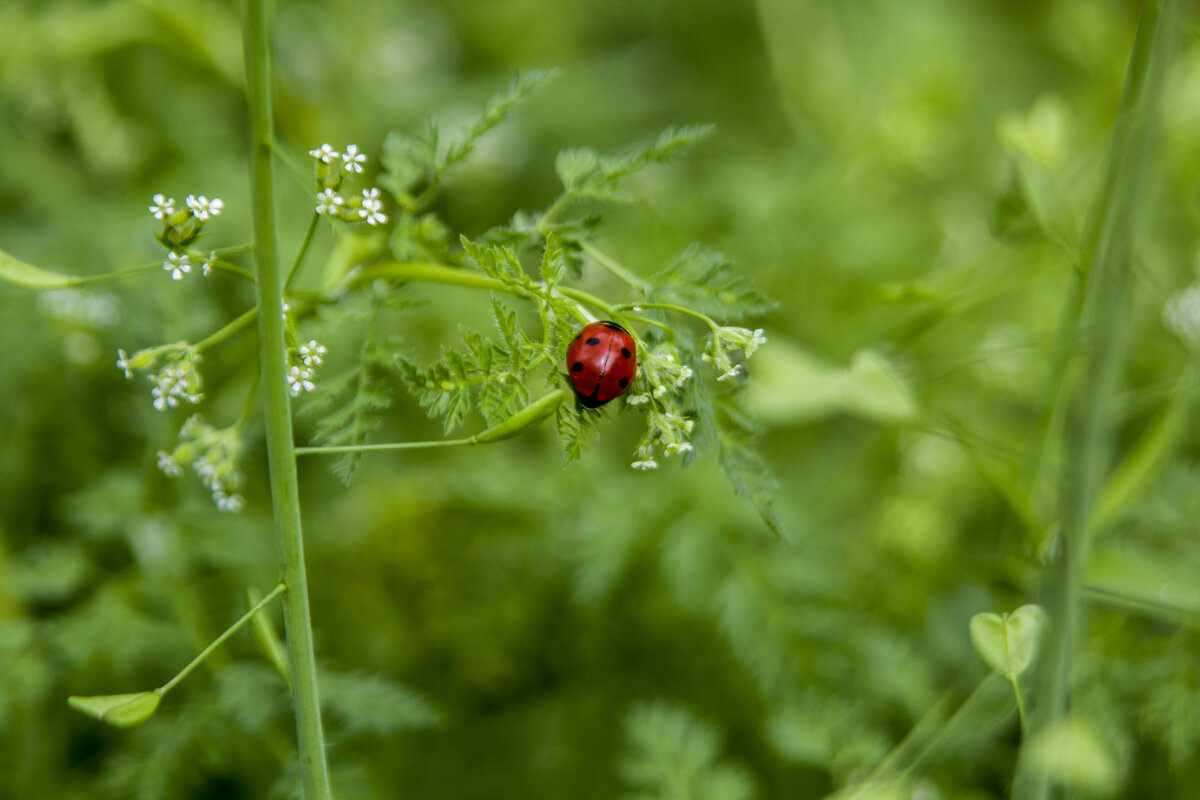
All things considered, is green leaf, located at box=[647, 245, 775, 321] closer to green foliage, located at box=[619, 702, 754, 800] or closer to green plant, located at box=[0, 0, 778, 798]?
green plant, located at box=[0, 0, 778, 798]

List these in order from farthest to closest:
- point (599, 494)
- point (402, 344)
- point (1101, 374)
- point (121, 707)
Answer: point (599, 494), point (1101, 374), point (402, 344), point (121, 707)

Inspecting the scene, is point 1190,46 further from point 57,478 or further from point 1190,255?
point 57,478

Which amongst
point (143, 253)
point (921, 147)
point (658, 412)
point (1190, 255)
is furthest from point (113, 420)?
point (1190, 255)

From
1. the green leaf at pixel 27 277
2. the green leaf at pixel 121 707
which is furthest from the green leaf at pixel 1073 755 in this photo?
the green leaf at pixel 27 277

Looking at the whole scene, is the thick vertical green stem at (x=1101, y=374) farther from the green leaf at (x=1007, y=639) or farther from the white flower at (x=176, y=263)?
the white flower at (x=176, y=263)

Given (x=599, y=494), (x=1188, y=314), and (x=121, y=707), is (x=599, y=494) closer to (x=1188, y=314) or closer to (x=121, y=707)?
(x=121, y=707)

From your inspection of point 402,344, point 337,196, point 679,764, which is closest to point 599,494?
point 679,764

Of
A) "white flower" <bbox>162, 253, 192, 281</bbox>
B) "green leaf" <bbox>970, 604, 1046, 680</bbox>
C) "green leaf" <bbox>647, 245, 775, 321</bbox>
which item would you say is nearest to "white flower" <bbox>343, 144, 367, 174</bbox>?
"white flower" <bbox>162, 253, 192, 281</bbox>

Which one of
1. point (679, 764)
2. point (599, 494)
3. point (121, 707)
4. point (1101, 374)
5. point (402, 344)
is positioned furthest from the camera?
point (599, 494)
